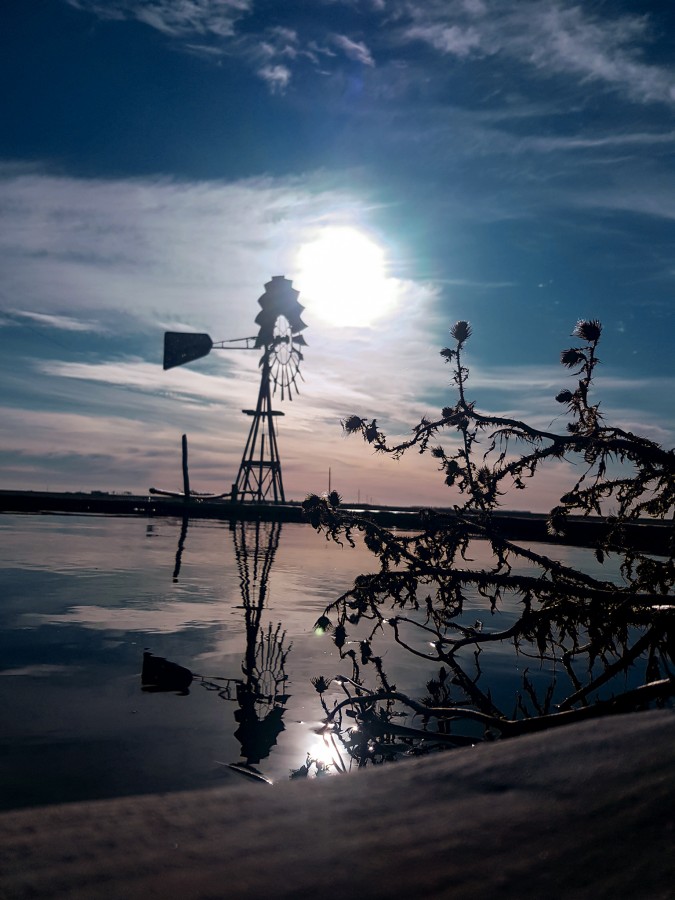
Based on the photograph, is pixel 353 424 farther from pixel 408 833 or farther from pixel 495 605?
pixel 408 833

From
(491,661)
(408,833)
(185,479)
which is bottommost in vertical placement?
(491,661)

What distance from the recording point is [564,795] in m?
1.08

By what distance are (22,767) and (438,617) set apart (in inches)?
96.6

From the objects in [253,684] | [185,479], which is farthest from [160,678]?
[185,479]

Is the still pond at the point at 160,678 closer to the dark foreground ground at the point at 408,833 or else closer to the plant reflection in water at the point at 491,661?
the plant reflection in water at the point at 491,661

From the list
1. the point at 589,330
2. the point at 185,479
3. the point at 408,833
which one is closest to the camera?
the point at 408,833

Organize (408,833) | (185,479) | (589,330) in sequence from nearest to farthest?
(408,833)
(589,330)
(185,479)

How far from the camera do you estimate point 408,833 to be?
1046 millimetres

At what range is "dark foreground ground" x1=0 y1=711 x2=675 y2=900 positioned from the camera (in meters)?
0.90

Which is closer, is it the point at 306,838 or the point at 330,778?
the point at 306,838

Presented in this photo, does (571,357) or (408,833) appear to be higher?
(571,357)

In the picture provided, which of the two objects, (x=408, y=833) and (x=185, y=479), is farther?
(x=185, y=479)

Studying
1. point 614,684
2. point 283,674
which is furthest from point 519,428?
point 283,674

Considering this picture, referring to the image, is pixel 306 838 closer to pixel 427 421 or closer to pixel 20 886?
pixel 20 886
